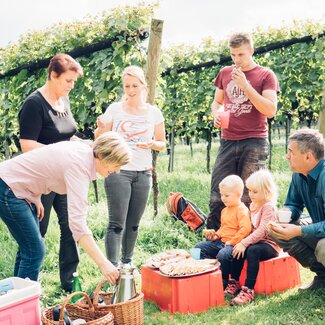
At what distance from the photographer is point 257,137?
4438 millimetres

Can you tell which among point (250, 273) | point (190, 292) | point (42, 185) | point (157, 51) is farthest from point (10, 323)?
point (157, 51)

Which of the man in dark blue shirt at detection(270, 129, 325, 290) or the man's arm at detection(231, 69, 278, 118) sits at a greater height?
the man's arm at detection(231, 69, 278, 118)

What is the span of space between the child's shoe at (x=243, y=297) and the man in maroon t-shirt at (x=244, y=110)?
1.03 m

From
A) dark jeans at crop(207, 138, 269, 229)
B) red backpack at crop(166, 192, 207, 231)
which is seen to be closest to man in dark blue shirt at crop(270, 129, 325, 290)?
dark jeans at crop(207, 138, 269, 229)

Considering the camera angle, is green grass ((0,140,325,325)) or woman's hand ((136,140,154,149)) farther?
woman's hand ((136,140,154,149))

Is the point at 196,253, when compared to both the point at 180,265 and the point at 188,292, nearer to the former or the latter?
the point at 180,265

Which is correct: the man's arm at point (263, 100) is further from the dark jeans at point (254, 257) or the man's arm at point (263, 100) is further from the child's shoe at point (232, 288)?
the child's shoe at point (232, 288)

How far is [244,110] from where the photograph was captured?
443 cm

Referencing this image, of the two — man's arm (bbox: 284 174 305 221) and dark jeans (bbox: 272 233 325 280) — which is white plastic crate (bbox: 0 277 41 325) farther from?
man's arm (bbox: 284 174 305 221)

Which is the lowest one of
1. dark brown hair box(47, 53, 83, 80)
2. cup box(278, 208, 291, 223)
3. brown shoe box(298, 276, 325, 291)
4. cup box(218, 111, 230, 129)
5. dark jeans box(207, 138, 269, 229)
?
brown shoe box(298, 276, 325, 291)

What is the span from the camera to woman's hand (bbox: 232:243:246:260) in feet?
12.7

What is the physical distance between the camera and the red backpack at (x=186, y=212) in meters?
5.55

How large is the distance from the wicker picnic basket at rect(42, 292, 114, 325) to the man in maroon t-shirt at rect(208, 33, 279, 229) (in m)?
1.86

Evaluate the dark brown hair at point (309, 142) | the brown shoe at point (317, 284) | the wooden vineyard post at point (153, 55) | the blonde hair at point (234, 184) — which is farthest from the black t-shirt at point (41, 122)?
the brown shoe at point (317, 284)
